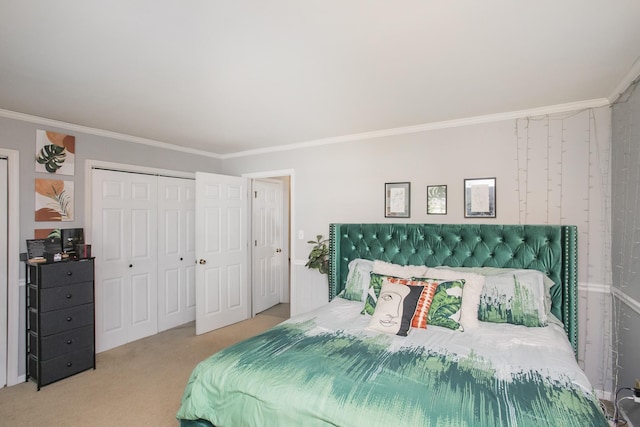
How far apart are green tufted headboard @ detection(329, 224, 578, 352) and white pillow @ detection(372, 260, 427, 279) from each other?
0.29 meters

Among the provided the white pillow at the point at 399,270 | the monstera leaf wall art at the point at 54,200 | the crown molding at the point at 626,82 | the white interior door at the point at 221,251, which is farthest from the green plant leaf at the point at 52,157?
the crown molding at the point at 626,82

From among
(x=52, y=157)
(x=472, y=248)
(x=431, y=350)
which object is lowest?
(x=431, y=350)

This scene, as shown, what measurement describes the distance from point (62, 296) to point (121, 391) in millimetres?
1020

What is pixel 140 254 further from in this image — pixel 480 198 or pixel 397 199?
pixel 480 198

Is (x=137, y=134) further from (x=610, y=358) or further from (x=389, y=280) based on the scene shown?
(x=610, y=358)

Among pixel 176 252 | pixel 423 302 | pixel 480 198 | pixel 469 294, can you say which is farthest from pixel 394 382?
pixel 176 252

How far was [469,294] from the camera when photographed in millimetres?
2416

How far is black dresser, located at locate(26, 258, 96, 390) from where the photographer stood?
2.85 meters

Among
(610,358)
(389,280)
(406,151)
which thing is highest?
(406,151)

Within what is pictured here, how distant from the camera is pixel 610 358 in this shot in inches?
103

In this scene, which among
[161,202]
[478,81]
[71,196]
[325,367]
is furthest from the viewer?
[161,202]

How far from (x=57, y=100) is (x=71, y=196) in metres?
1.08

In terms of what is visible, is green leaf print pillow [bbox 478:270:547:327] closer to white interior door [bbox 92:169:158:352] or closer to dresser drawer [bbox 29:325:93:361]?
dresser drawer [bbox 29:325:93:361]

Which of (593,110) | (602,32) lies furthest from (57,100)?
(593,110)
